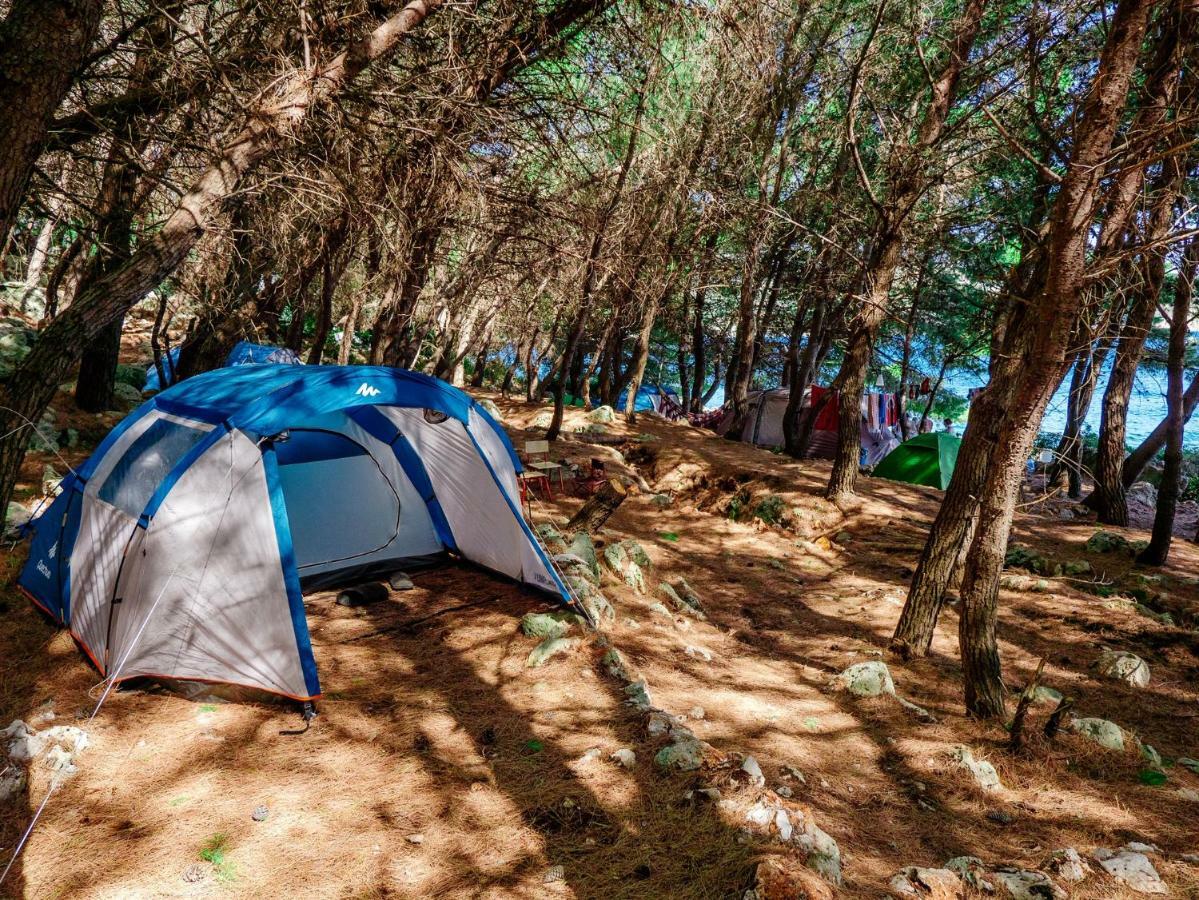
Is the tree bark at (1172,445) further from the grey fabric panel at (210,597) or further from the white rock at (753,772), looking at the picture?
the grey fabric panel at (210,597)

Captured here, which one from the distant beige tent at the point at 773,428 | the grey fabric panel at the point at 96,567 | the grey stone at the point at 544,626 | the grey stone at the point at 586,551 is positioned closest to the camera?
the grey fabric panel at the point at 96,567

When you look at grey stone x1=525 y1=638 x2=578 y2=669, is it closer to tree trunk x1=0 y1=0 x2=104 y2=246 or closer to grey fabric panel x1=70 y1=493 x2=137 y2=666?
grey fabric panel x1=70 y1=493 x2=137 y2=666

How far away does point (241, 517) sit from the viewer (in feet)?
14.3

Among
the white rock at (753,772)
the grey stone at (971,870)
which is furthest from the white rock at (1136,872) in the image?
the white rock at (753,772)

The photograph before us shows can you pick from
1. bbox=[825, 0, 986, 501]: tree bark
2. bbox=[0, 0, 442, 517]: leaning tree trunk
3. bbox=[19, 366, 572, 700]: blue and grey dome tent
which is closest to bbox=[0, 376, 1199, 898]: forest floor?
bbox=[19, 366, 572, 700]: blue and grey dome tent

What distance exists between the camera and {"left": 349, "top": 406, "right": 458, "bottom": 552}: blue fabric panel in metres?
6.15

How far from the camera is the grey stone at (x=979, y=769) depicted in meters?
4.12

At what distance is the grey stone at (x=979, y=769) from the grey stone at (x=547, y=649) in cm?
256

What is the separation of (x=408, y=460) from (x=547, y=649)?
241 centimetres

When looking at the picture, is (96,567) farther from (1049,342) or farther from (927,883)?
(1049,342)

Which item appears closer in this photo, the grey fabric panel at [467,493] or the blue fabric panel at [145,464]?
the blue fabric panel at [145,464]

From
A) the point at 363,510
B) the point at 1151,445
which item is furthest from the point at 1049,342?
the point at 1151,445

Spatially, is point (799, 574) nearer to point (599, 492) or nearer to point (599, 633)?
point (599, 492)

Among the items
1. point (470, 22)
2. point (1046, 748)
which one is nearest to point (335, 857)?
point (1046, 748)
